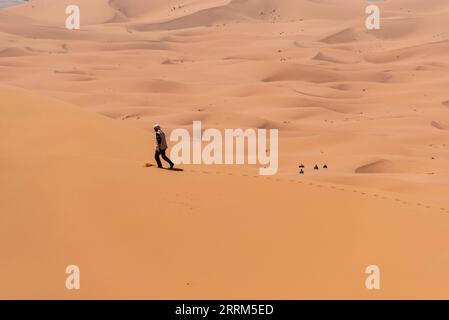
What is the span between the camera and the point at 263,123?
84.1 ft

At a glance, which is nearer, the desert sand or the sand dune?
the sand dune

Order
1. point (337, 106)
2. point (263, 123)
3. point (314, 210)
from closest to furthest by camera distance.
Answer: point (314, 210) → point (263, 123) → point (337, 106)

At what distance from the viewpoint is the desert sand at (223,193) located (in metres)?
9.04

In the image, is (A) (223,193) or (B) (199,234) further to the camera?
(A) (223,193)

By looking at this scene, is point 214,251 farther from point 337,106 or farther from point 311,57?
point 311,57

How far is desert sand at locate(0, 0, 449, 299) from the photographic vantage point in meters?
9.04

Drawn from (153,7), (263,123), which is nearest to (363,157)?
(263,123)

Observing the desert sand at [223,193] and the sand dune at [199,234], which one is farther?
the desert sand at [223,193]

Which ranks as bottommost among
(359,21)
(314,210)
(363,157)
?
(314,210)

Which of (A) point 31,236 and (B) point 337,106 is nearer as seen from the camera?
(A) point 31,236

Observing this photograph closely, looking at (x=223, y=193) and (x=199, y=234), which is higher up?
(x=223, y=193)

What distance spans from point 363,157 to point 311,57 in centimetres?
2617

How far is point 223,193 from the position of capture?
11211mm
